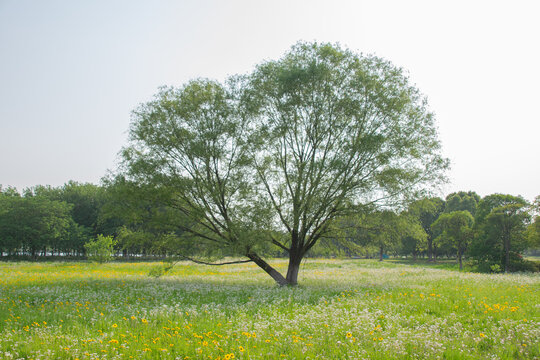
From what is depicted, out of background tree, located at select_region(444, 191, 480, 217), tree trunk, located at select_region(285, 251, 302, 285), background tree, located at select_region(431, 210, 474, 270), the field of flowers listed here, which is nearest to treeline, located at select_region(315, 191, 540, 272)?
background tree, located at select_region(431, 210, 474, 270)

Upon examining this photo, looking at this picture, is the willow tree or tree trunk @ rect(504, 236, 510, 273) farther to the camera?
tree trunk @ rect(504, 236, 510, 273)

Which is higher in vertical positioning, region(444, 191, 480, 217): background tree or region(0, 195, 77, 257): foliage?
region(444, 191, 480, 217): background tree

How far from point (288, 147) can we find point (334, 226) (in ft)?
19.2

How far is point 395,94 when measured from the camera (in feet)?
63.1

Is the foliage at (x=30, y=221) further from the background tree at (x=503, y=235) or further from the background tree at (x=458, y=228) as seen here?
the background tree at (x=503, y=235)

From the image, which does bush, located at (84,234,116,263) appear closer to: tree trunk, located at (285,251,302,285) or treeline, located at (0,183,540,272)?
treeline, located at (0,183,540,272)

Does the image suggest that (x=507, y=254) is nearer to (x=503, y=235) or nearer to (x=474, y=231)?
(x=503, y=235)

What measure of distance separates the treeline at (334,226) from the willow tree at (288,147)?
110 centimetres

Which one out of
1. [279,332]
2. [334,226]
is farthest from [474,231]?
[279,332]

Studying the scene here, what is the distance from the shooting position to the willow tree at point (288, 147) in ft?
61.6

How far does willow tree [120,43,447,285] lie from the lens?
18.8 m

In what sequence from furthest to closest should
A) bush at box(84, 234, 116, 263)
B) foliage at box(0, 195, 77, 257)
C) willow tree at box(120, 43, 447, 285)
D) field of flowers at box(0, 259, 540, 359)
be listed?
foliage at box(0, 195, 77, 257), bush at box(84, 234, 116, 263), willow tree at box(120, 43, 447, 285), field of flowers at box(0, 259, 540, 359)

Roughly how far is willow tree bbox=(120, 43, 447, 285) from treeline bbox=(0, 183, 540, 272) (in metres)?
1.10

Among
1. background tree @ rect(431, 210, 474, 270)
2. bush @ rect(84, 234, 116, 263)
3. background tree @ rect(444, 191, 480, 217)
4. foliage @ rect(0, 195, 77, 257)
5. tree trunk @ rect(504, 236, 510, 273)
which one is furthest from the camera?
background tree @ rect(444, 191, 480, 217)
